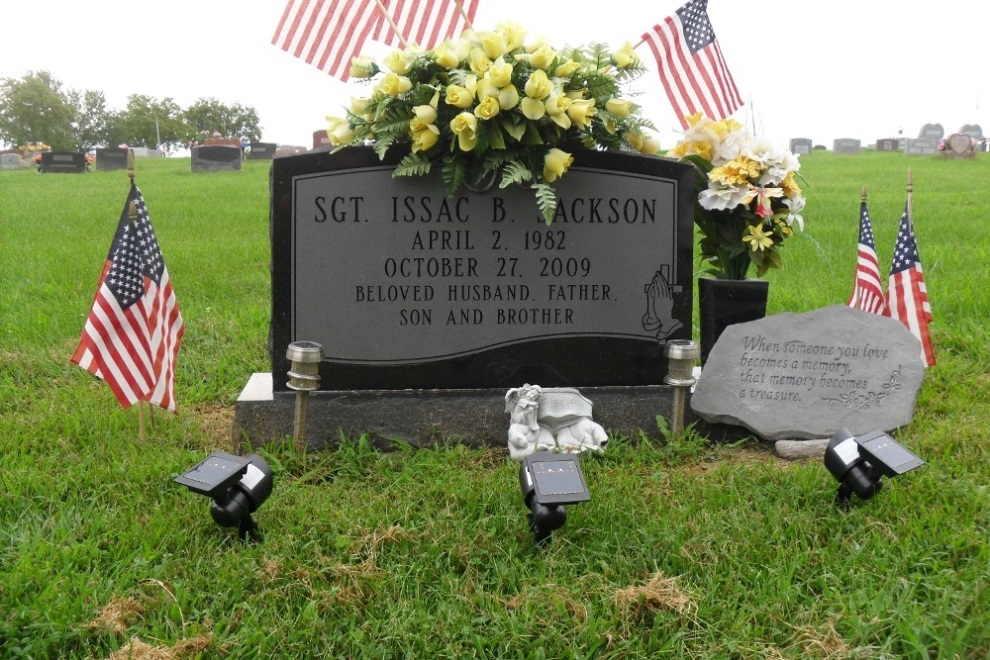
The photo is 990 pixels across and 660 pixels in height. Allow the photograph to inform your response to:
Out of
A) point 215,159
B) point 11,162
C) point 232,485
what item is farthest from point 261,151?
point 232,485

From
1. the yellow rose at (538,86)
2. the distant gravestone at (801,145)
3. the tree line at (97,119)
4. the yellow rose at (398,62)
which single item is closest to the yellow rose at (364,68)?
the yellow rose at (398,62)

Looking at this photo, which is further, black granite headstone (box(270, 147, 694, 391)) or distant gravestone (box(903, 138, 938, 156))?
distant gravestone (box(903, 138, 938, 156))

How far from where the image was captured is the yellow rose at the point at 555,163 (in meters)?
4.26

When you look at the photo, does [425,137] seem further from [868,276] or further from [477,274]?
[868,276]

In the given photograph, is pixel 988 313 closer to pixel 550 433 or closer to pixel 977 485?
pixel 977 485

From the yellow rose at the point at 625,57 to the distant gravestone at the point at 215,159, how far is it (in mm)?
23228

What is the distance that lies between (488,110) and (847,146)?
119 feet

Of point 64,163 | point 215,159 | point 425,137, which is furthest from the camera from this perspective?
point 64,163

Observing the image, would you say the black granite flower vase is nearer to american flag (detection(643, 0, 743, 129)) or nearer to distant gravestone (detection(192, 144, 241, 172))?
american flag (detection(643, 0, 743, 129))

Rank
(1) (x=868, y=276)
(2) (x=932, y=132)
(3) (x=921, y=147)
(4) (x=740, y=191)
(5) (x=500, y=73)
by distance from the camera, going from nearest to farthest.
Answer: (5) (x=500, y=73)
(4) (x=740, y=191)
(1) (x=868, y=276)
(3) (x=921, y=147)
(2) (x=932, y=132)

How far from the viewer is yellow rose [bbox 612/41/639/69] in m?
4.51

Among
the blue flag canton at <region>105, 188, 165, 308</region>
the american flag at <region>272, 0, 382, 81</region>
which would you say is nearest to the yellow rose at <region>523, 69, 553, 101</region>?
the american flag at <region>272, 0, 382, 81</region>

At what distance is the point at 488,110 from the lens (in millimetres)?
4098

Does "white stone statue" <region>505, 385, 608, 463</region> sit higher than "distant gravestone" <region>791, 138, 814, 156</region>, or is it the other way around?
"distant gravestone" <region>791, 138, 814, 156</region>
